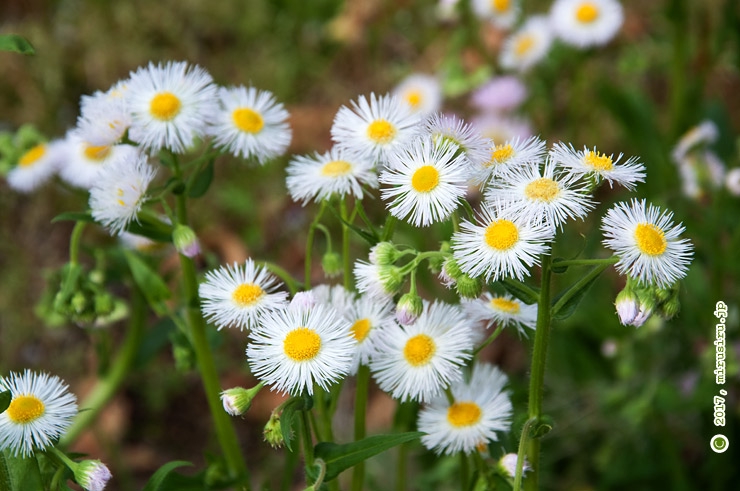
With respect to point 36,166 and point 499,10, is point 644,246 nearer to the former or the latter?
point 36,166

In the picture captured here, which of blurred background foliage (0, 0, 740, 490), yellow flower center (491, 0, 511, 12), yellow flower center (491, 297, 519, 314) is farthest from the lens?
yellow flower center (491, 0, 511, 12)

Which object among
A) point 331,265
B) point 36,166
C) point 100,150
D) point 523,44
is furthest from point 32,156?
point 523,44

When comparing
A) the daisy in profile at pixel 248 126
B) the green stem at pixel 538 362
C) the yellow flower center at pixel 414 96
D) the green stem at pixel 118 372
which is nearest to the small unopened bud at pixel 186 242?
the daisy in profile at pixel 248 126

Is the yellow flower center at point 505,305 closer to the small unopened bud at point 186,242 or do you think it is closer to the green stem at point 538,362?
the green stem at point 538,362

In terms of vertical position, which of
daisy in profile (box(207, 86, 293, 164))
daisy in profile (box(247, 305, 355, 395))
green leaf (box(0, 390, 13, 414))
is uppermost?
daisy in profile (box(207, 86, 293, 164))

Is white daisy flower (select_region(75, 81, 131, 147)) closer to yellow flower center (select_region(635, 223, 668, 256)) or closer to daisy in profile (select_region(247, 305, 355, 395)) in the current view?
daisy in profile (select_region(247, 305, 355, 395))

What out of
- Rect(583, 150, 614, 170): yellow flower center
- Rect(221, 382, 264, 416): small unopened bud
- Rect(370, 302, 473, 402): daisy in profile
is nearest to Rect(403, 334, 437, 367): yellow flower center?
Rect(370, 302, 473, 402): daisy in profile

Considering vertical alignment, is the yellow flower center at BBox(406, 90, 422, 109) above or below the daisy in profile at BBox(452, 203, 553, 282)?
above
